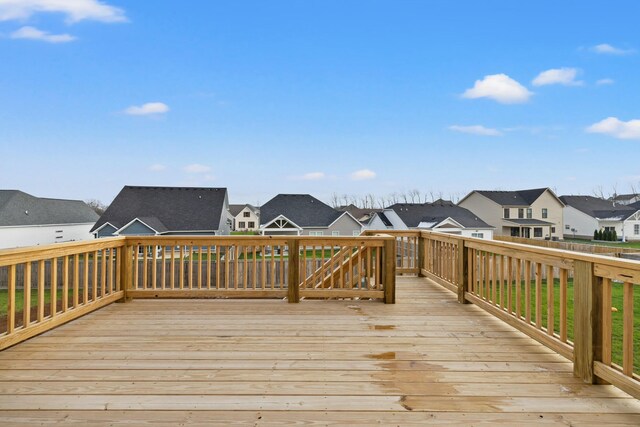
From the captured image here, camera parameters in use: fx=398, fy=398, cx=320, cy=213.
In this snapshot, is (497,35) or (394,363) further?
(497,35)

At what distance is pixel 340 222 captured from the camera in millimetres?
27844

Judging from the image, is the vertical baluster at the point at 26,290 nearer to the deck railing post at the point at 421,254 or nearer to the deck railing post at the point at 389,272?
the deck railing post at the point at 389,272

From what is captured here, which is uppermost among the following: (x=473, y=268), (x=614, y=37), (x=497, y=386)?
(x=614, y=37)

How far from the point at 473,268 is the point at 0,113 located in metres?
23.2

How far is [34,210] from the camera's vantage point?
88.0ft

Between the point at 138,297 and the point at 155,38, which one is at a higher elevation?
the point at 155,38

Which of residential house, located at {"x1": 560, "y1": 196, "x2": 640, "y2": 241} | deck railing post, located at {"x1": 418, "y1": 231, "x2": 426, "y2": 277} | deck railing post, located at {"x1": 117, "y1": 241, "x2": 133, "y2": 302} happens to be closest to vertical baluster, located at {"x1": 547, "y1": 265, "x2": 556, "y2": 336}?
deck railing post, located at {"x1": 418, "y1": 231, "x2": 426, "y2": 277}

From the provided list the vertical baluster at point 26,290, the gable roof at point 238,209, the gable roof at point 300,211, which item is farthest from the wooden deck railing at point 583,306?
the gable roof at point 238,209

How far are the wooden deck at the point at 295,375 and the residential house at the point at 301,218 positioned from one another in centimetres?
2232

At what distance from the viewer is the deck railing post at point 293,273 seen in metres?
5.07

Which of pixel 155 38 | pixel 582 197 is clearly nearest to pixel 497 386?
pixel 155 38

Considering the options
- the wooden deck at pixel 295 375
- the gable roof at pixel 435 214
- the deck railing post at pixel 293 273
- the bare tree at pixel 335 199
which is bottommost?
the wooden deck at pixel 295 375

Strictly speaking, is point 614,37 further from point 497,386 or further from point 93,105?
point 93,105

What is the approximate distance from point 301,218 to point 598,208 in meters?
38.1
